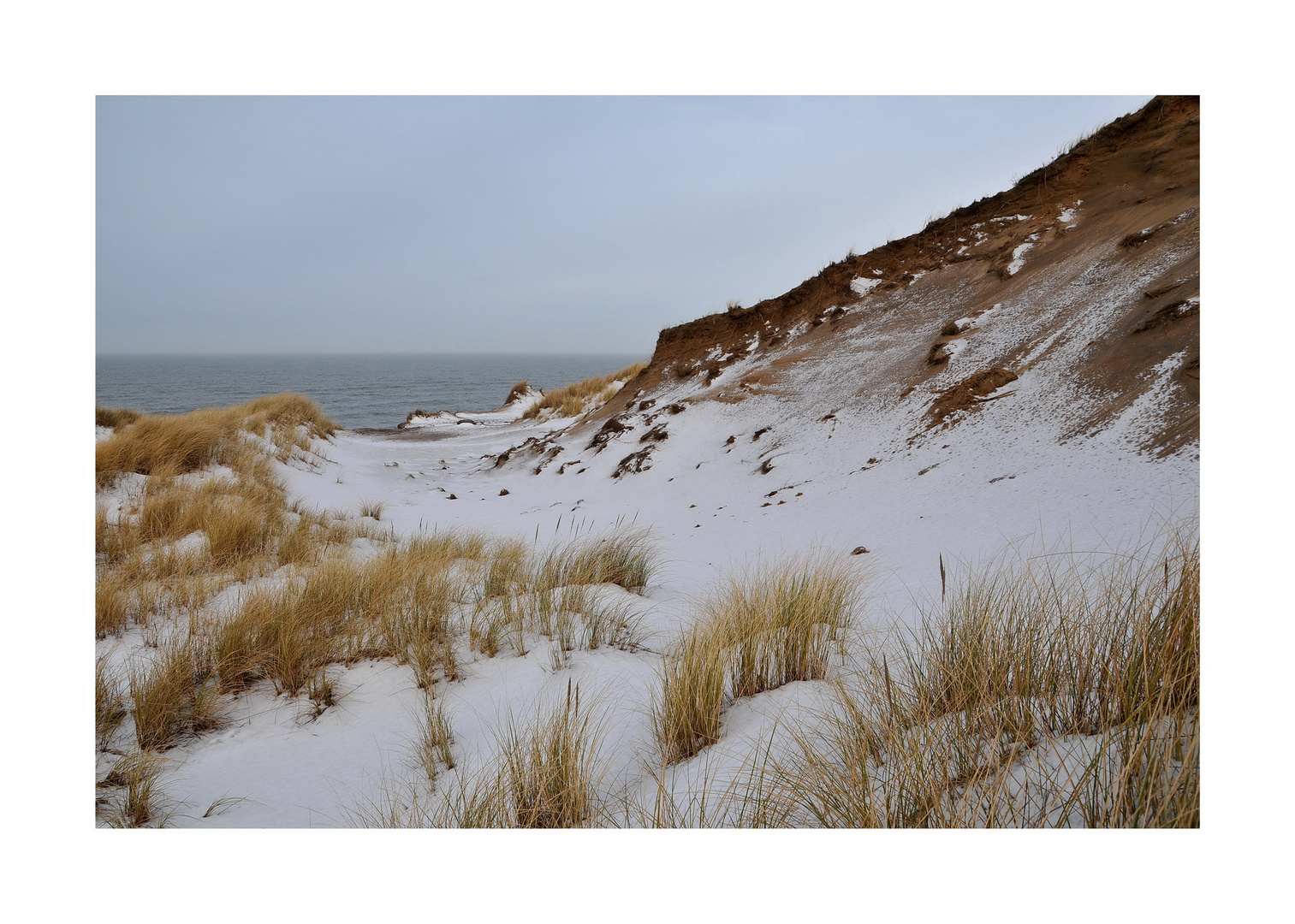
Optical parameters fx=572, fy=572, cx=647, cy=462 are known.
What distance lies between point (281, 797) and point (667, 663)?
127 centimetres

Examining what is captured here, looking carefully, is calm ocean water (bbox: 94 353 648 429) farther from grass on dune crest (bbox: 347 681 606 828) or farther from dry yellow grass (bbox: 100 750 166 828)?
grass on dune crest (bbox: 347 681 606 828)

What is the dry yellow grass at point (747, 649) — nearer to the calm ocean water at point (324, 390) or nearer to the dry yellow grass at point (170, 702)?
the dry yellow grass at point (170, 702)

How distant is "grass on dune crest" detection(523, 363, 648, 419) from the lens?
634 inches

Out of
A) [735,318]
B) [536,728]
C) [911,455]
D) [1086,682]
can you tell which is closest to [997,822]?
[1086,682]

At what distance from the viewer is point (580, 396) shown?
17.3m

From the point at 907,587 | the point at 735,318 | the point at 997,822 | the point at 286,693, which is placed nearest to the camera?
the point at 997,822

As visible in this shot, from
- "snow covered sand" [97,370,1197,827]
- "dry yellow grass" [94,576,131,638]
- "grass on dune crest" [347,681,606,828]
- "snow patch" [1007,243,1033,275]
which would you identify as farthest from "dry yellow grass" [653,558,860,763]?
"snow patch" [1007,243,1033,275]

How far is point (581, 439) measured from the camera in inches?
377

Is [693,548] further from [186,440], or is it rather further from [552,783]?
[186,440]

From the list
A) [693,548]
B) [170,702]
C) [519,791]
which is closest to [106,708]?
[170,702]

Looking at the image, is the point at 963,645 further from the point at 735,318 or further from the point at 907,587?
the point at 735,318

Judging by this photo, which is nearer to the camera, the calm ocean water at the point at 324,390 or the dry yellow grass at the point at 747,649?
the dry yellow grass at the point at 747,649

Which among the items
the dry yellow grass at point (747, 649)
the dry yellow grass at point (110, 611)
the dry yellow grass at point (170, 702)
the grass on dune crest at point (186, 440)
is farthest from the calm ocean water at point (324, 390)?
the dry yellow grass at point (747, 649)

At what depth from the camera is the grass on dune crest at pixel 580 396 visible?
16.1m
